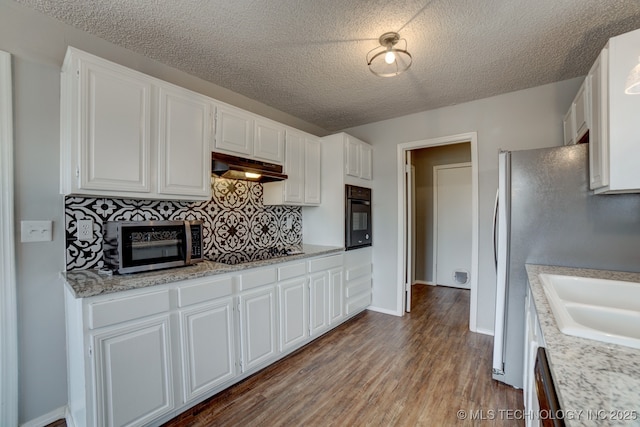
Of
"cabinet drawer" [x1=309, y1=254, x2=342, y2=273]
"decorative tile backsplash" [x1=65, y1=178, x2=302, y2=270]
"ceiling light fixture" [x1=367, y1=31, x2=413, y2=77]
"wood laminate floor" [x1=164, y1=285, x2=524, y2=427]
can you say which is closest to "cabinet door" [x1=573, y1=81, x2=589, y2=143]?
"ceiling light fixture" [x1=367, y1=31, x2=413, y2=77]

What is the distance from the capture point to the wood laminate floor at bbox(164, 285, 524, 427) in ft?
5.81

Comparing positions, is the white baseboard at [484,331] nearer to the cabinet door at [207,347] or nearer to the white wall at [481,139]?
the white wall at [481,139]

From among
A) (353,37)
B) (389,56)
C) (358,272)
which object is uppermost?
(353,37)

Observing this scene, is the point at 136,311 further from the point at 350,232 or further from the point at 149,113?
the point at 350,232

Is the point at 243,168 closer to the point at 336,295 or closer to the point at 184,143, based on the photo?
the point at 184,143

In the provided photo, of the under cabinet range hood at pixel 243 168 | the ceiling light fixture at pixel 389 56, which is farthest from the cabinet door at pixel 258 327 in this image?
the ceiling light fixture at pixel 389 56

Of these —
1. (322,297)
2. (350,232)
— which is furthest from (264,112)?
(322,297)

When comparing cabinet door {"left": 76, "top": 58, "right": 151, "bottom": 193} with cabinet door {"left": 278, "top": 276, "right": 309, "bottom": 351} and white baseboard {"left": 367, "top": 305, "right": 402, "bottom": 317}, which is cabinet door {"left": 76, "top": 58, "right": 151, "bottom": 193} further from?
white baseboard {"left": 367, "top": 305, "right": 402, "bottom": 317}

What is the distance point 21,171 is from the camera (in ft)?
5.48

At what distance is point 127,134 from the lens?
5.83 ft

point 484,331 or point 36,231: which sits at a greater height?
point 36,231

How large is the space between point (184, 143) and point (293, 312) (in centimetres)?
166

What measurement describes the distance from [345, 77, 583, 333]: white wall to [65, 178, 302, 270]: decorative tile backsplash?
1.16 m

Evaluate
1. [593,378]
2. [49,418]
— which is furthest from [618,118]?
[49,418]
